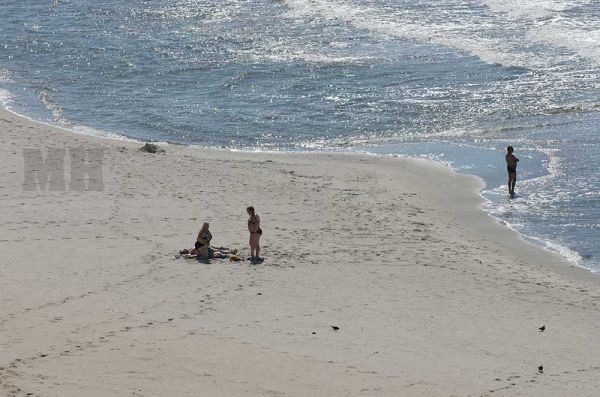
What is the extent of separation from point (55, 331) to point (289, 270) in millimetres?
4540

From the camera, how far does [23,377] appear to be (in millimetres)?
11688

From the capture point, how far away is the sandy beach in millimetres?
12414

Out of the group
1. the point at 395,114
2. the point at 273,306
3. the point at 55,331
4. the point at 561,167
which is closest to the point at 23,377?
the point at 55,331

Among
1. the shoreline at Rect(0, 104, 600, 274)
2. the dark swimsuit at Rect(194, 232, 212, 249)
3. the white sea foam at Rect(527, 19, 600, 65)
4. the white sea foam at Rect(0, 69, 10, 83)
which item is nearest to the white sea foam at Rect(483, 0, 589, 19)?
the white sea foam at Rect(527, 19, 600, 65)

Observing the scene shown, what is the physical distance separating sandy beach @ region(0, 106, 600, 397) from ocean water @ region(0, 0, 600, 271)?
2.20 meters

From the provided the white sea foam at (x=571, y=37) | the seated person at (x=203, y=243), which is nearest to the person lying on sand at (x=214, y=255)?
the seated person at (x=203, y=243)

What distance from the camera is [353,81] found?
3356 cm

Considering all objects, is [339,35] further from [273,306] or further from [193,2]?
[273,306]

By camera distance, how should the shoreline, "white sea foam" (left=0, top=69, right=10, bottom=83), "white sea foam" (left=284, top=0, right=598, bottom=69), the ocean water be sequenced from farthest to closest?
"white sea foam" (left=0, top=69, right=10, bottom=83), "white sea foam" (left=284, top=0, right=598, bottom=69), the ocean water, the shoreline

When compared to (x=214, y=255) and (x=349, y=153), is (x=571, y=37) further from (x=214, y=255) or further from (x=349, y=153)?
(x=214, y=255)

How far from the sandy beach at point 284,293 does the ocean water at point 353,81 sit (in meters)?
2.20

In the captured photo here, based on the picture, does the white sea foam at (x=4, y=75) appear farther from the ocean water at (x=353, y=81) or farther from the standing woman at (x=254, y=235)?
the standing woman at (x=254, y=235)

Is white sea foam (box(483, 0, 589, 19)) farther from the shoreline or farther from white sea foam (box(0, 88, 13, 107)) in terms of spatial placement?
white sea foam (box(0, 88, 13, 107))

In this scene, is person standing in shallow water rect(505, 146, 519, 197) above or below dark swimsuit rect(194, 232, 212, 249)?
above
